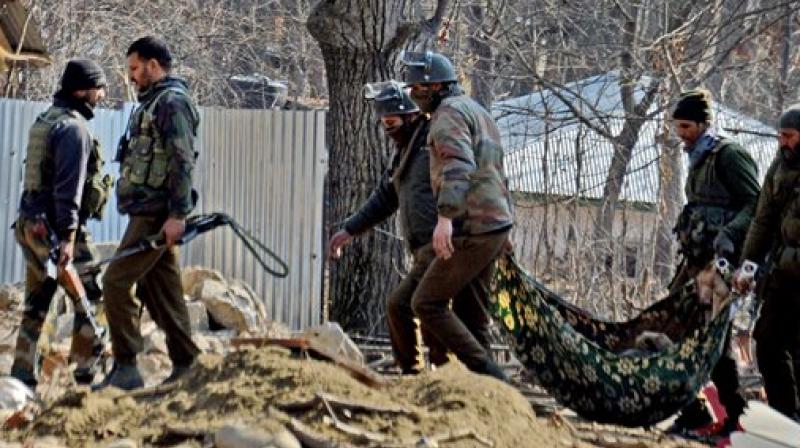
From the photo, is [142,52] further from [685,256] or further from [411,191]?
[685,256]

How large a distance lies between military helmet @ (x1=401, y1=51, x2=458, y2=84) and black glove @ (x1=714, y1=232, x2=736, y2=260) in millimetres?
1683

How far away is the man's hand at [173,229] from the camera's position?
29.0 feet

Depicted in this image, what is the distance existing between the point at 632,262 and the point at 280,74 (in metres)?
16.9

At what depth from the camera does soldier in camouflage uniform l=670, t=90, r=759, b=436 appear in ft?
28.3

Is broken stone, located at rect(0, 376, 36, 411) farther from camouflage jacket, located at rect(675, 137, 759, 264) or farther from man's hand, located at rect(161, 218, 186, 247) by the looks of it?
camouflage jacket, located at rect(675, 137, 759, 264)

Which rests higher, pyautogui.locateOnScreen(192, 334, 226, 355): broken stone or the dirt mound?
the dirt mound

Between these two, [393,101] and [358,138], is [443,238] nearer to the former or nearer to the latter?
[393,101]

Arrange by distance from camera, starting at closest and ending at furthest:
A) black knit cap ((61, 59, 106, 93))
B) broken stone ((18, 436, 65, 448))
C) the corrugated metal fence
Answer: broken stone ((18, 436, 65, 448)) → black knit cap ((61, 59, 106, 93)) → the corrugated metal fence

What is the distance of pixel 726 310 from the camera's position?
335 inches

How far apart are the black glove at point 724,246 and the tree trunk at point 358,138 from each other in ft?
13.4

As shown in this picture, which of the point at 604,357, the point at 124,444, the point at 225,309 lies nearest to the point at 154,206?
the point at 124,444

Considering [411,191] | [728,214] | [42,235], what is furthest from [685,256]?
[42,235]

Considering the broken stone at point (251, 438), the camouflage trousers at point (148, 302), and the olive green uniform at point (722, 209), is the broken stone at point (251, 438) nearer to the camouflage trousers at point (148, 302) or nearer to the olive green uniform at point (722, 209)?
the camouflage trousers at point (148, 302)

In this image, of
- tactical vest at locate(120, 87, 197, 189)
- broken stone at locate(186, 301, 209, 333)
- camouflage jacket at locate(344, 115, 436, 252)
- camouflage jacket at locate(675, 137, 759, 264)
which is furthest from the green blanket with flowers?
broken stone at locate(186, 301, 209, 333)
